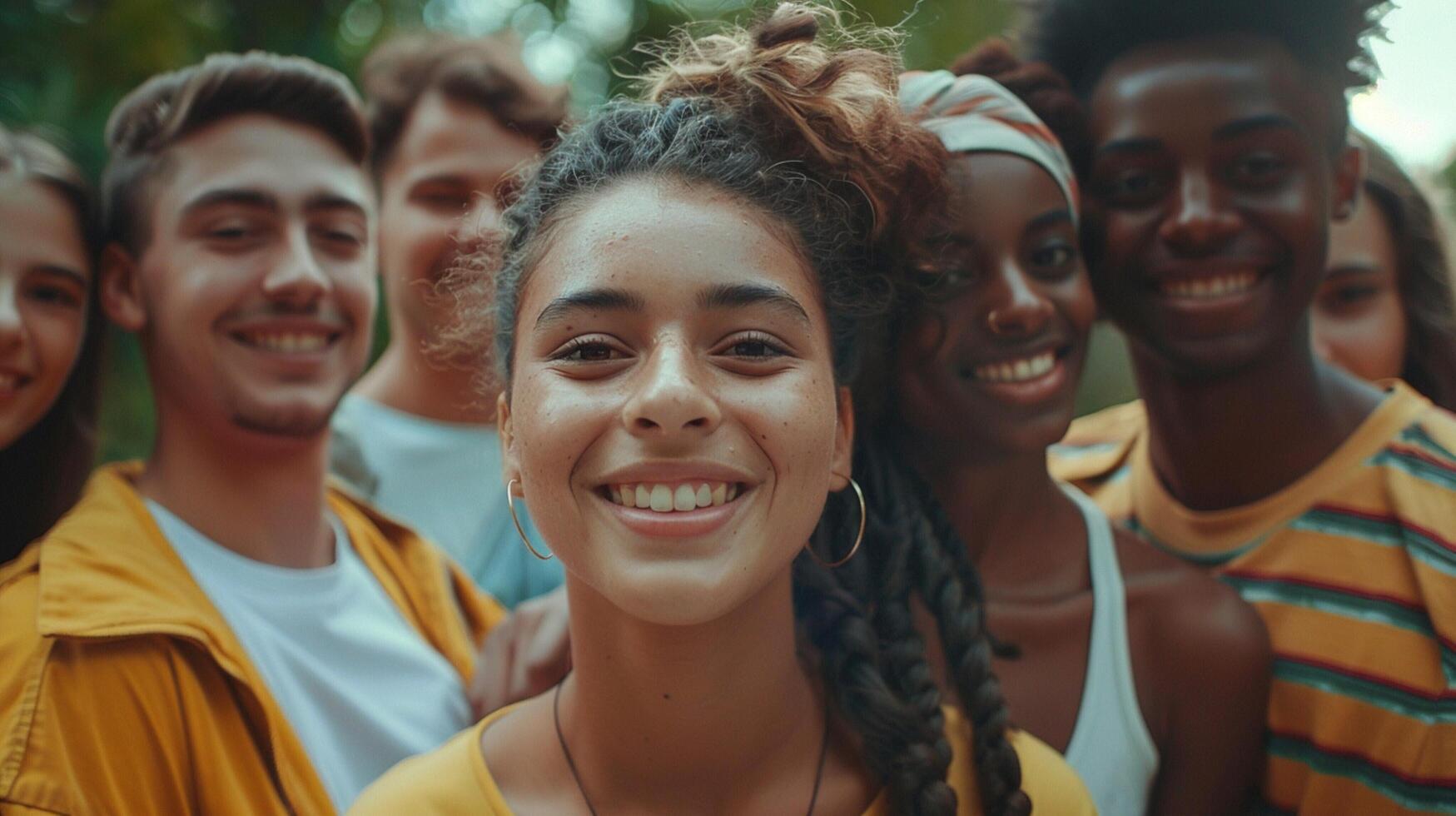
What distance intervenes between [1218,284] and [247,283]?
88.1 inches

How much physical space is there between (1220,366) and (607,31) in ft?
22.3

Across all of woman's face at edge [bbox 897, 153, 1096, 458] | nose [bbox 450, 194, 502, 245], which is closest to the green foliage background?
nose [bbox 450, 194, 502, 245]

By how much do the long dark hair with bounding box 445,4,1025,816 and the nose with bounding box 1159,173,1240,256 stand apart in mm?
657

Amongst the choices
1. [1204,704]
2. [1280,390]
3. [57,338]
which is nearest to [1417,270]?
[1280,390]

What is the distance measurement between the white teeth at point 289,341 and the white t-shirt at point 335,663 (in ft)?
1.48

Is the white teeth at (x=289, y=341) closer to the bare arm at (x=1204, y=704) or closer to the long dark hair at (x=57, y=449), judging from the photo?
the long dark hair at (x=57, y=449)

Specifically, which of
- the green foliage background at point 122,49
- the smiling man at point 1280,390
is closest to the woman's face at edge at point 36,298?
the green foliage background at point 122,49

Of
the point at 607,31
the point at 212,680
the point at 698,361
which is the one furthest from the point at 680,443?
the point at 607,31

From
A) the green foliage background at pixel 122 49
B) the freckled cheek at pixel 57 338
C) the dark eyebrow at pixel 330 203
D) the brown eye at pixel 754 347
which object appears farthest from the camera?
the green foliage background at pixel 122 49

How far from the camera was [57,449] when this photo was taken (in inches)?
120

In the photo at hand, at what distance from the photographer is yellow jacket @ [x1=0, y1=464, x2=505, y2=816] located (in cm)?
225

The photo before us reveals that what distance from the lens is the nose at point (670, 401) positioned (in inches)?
72.7

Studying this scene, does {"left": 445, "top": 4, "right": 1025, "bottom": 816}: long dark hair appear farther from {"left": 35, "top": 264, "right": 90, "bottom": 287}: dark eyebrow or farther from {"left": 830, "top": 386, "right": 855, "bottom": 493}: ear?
{"left": 35, "top": 264, "right": 90, "bottom": 287}: dark eyebrow

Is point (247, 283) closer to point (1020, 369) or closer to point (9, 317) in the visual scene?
point (9, 317)
